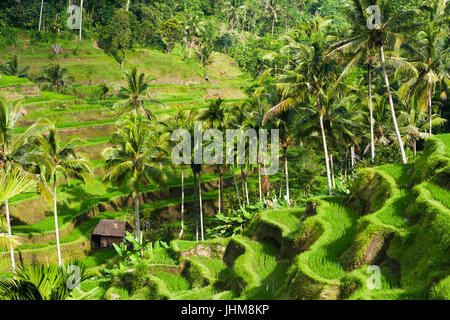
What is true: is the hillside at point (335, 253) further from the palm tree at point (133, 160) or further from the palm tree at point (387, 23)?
the palm tree at point (133, 160)

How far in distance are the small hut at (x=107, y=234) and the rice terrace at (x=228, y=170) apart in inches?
4.6

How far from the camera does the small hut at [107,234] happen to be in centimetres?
2866

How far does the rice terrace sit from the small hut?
0.12 meters

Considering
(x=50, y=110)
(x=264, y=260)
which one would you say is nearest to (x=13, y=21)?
(x=50, y=110)

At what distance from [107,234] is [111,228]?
0.57m

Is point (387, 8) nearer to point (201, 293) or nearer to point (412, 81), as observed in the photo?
point (412, 81)

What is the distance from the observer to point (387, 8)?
20.6 m

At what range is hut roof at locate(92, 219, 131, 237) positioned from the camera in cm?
2862

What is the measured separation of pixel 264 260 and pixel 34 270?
8.06m

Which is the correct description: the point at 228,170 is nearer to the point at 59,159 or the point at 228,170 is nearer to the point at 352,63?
the point at 59,159

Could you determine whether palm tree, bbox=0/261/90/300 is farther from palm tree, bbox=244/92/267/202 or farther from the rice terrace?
palm tree, bbox=244/92/267/202

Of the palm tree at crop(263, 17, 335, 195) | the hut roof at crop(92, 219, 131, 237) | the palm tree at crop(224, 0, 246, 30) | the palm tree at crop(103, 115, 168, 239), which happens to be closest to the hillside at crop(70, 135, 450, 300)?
the palm tree at crop(263, 17, 335, 195)

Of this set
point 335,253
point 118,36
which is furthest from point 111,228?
point 118,36

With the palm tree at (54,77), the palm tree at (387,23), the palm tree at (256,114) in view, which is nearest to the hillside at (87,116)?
the palm tree at (54,77)
